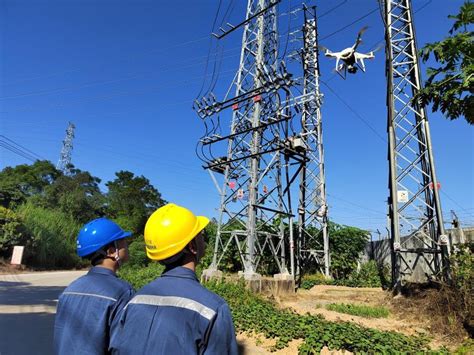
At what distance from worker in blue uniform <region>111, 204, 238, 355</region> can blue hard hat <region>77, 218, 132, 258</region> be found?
1219mm

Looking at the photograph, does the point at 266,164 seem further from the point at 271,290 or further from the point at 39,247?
the point at 39,247

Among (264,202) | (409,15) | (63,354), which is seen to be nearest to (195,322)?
(63,354)

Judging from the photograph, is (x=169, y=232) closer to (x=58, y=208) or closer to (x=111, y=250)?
(x=111, y=250)

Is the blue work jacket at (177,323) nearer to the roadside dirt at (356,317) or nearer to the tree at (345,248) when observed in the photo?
the roadside dirt at (356,317)

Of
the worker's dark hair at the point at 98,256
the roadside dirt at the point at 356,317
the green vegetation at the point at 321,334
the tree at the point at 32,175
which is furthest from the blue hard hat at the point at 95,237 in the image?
the tree at the point at 32,175

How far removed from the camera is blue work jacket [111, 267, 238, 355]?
5.06 feet

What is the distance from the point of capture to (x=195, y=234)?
192 cm

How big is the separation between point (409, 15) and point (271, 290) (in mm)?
9627

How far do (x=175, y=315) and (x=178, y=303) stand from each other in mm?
52

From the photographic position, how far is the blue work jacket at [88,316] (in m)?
2.33

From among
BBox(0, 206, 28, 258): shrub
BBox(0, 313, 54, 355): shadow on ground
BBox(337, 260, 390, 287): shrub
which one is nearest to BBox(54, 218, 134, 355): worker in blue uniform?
BBox(0, 313, 54, 355): shadow on ground

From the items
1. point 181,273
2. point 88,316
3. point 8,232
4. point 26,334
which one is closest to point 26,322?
point 26,334

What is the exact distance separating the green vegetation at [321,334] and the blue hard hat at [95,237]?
3614mm

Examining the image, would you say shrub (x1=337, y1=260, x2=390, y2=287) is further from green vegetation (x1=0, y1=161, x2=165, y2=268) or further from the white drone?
green vegetation (x1=0, y1=161, x2=165, y2=268)
